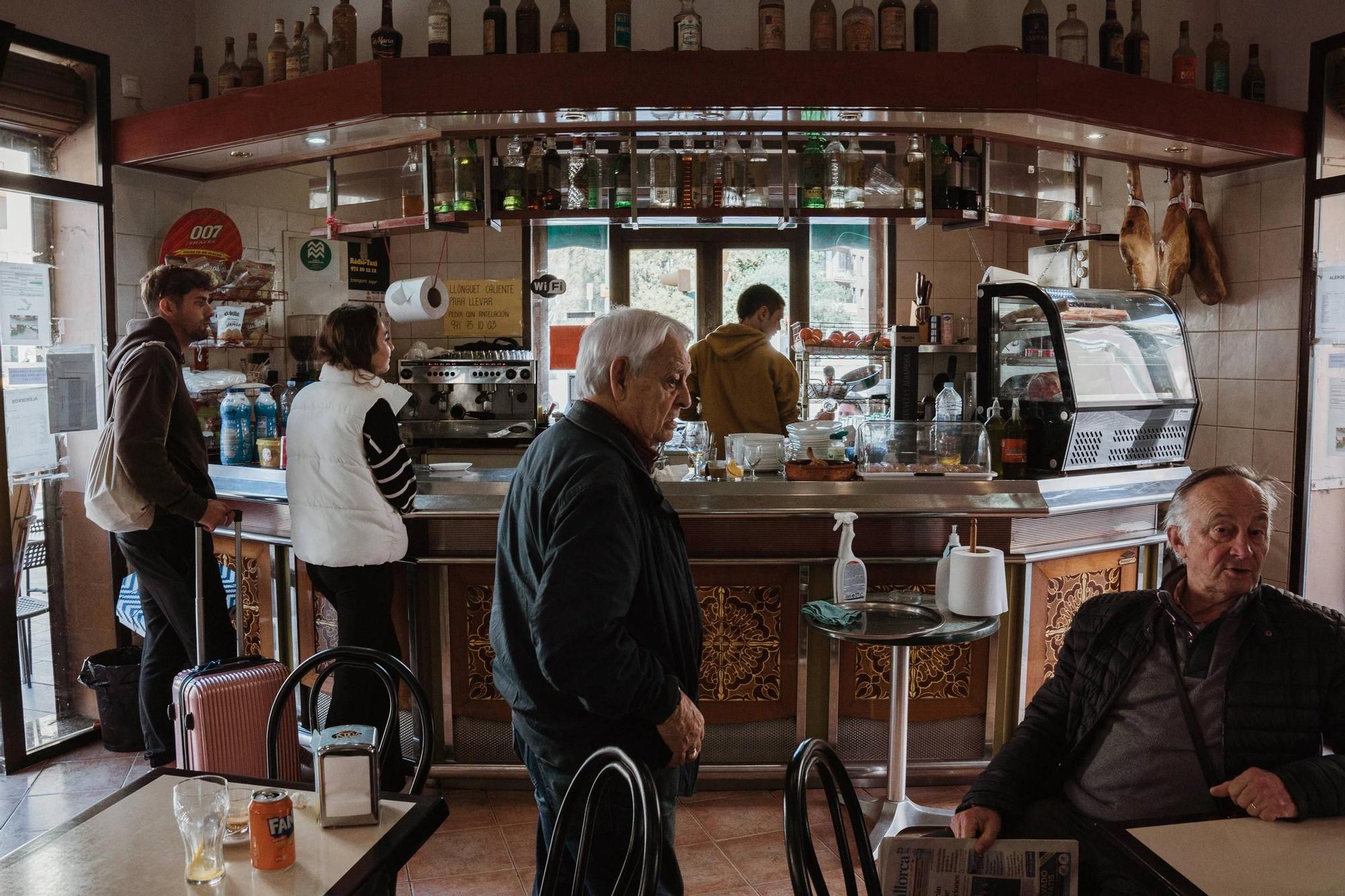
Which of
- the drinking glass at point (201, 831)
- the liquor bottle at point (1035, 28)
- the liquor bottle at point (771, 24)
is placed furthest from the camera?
the liquor bottle at point (1035, 28)

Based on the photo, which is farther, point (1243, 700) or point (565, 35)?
point (565, 35)

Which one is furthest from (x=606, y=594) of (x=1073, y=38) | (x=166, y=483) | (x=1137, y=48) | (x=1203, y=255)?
(x=1203, y=255)

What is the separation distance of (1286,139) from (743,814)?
414 centimetres

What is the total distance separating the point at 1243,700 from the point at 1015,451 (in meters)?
2.01

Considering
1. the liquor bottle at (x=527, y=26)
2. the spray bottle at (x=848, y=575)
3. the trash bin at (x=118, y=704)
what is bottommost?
the trash bin at (x=118, y=704)

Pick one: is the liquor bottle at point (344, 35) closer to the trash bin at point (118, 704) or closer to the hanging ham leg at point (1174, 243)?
the trash bin at point (118, 704)

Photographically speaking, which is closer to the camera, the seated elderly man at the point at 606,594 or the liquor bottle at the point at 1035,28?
the seated elderly man at the point at 606,594

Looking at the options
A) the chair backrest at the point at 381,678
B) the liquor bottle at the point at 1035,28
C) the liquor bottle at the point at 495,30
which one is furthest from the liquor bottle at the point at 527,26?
the chair backrest at the point at 381,678

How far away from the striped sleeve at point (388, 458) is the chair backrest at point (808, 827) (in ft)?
6.96

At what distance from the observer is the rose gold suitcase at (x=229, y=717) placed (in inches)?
126

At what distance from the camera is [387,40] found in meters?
4.43

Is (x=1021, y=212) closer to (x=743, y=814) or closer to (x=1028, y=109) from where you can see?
(x=1028, y=109)

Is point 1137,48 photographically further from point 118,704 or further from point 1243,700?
point 118,704

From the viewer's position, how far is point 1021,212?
4805 millimetres
